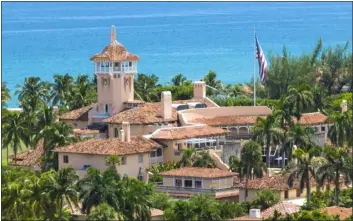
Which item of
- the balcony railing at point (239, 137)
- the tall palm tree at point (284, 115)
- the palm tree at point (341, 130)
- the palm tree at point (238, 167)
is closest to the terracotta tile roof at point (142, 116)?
the balcony railing at point (239, 137)

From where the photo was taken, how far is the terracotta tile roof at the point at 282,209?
191 feet

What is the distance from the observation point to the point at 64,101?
294 feet

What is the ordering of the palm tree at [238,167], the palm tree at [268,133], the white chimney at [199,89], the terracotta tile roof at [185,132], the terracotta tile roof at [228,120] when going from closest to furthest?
the palm tree at [238,167] < the palm tree at [268,133] < the terracotta tile roof at [185,132] < the terracotta tile roof at [228,120] < the white chimney at [199,89]

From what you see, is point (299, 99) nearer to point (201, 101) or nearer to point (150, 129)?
point (201, 101)

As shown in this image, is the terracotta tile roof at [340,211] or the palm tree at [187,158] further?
the palm tree at [187,158]

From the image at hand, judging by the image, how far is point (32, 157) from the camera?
243 feet

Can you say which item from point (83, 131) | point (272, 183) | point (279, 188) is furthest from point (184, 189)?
point (83, 131)

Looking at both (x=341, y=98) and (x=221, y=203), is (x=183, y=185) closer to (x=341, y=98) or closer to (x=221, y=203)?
(x=221, y=203)

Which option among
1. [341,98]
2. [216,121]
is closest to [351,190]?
[216,121]

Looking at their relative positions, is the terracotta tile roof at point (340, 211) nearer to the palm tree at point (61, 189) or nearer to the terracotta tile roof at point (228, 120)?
the palm tree at point (61, 189)

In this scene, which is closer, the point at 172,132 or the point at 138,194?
the point at 138,194

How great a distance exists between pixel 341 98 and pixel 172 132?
15042 mm

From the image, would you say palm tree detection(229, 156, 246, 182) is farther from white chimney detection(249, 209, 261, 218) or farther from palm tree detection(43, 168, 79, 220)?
palm tree detection(43, 168, 79, 220)

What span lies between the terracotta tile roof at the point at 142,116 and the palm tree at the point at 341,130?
8804mm
